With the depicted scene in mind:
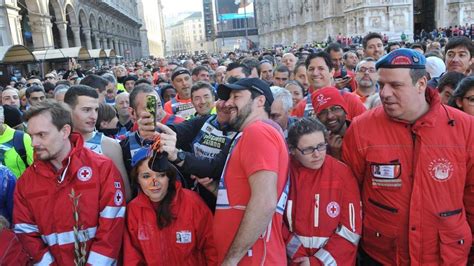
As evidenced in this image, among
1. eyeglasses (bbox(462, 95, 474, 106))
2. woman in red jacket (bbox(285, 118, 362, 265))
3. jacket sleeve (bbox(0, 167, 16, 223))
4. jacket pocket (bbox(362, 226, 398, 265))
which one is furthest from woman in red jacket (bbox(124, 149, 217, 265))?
eyeglasses (bbox(462, 95, 474, 106))

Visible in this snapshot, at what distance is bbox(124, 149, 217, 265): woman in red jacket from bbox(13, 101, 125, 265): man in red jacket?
0.13 metres

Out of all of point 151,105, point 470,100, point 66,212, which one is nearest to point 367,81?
point 470,100

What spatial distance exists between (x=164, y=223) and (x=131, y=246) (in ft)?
1.12

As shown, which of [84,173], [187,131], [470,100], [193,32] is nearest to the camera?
[84,173]

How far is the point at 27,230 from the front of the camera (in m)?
2.86

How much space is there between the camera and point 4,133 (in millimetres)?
4094

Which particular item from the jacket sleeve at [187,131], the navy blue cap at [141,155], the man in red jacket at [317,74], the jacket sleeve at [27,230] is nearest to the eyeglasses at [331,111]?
the jacket sleeve at [187,131]

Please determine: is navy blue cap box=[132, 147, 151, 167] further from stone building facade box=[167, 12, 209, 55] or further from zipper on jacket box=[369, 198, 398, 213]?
stone building facade box=[167, 12, 209, 55]

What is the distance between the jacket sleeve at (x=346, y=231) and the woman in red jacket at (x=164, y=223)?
2.89ft

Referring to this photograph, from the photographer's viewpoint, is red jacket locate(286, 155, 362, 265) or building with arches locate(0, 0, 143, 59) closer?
red jacket locate(286, 155, 362, 265)

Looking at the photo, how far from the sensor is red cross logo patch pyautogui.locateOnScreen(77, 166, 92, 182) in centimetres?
289

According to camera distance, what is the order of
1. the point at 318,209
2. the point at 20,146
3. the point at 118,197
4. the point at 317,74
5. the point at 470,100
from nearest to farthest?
the point at 318,209 → the point at 118,197 → the point at 470,100 → the point at 20,146 → the point at 317,74

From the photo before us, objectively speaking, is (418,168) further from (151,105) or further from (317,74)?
(317,74)

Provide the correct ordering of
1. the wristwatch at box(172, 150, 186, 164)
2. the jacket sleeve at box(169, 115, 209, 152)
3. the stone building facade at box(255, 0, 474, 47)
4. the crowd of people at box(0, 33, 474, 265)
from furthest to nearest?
the stone building facade at box(255, 0, 474, 47), the jacket sleeve at box(169, 115, 209, 152), the wristwatch at box(172, 150, 186, 164), the crowd of people at box(0, 33, 474, 265)
